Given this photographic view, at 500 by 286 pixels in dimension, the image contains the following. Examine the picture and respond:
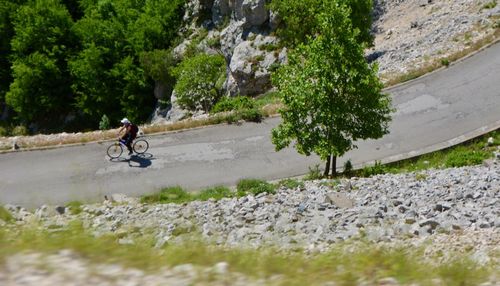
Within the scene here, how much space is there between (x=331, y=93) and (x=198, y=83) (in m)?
14.9

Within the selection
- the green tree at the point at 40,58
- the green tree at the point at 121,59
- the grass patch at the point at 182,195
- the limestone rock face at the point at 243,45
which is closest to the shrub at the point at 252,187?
the grass patch at the point at 182,195

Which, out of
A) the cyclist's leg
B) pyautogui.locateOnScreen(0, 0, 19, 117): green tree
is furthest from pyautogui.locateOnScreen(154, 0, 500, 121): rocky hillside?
pyautogui.locateOnScreen(0, 0, 19, 117): green tree

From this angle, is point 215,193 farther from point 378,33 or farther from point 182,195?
point 378,33

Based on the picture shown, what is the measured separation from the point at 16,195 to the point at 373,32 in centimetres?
2321

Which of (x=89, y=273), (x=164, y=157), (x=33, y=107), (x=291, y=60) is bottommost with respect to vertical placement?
(x=89, y=273)

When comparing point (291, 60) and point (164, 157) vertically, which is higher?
point (291, 60)

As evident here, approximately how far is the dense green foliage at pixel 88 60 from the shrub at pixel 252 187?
19.4m

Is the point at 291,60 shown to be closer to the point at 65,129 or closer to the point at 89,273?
the point at 89,273

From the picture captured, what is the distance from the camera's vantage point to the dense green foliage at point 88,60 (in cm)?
3725

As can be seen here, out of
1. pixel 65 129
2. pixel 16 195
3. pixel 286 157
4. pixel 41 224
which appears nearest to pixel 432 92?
pixel 286 157

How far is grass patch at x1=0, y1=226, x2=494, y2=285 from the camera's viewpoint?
5852 mm

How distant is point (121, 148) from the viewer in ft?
69.6

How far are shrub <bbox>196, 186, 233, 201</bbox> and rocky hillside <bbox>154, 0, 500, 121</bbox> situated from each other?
37.2 feet

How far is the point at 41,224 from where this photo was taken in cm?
777
